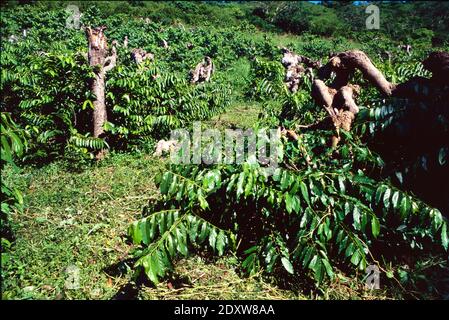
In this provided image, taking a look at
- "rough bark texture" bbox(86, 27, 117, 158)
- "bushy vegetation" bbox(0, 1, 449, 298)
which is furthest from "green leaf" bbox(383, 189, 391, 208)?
"rough bark texture" bbox(86, 27, 117, 158)

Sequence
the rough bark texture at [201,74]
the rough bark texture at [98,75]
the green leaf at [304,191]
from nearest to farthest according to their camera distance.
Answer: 1. the green leaf at [304,191]
2. the rough bark texture at [98,75]
3. the rough bark texture at [201,74]

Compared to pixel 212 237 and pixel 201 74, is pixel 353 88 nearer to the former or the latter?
pixel 212 237

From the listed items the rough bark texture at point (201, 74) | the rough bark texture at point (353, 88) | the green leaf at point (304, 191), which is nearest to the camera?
the green leaf at point (304, 191)

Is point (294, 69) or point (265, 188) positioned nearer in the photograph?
point (265, 188)

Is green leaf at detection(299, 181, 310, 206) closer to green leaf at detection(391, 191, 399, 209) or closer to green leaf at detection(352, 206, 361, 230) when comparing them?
green leaf at detection(352, 206, 361, 230)

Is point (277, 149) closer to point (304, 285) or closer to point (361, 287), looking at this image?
point (304, 285)

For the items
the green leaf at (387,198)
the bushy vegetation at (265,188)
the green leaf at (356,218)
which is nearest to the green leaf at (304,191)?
the bushy vegetation at (265,188)

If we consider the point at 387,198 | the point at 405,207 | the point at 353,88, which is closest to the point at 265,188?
the point at 387,198

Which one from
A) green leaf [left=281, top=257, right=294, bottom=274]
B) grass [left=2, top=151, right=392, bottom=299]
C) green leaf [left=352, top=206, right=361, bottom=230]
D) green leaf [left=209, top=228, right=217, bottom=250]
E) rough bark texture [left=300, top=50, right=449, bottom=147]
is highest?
rough bark texture [left=300, top=50, right=449, bottom=147]

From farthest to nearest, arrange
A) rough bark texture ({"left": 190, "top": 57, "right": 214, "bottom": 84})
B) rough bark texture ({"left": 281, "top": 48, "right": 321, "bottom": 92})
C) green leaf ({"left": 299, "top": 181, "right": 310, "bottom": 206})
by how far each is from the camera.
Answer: rough bark texture ({"left": 190, "top": 57, "right": 214, "bottom": 84}) → rough bark texture ({"left": 281, "top": 48, "right": 321, "bottom": 92}) → green leaf ({"left": 299, "top": 181, "right": 310, "bottom": 206})

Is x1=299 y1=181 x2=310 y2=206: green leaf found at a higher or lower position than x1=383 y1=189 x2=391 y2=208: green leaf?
higher

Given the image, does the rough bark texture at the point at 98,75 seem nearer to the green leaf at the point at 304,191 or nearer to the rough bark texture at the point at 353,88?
the rough bark texture at the point at 353,88

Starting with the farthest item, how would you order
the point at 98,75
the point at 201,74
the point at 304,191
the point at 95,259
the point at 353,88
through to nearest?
1. the point at 201,74
2. the point at 98,75
3. the point at 353,88
4. the point at 95,259
5. the point at 304,191
